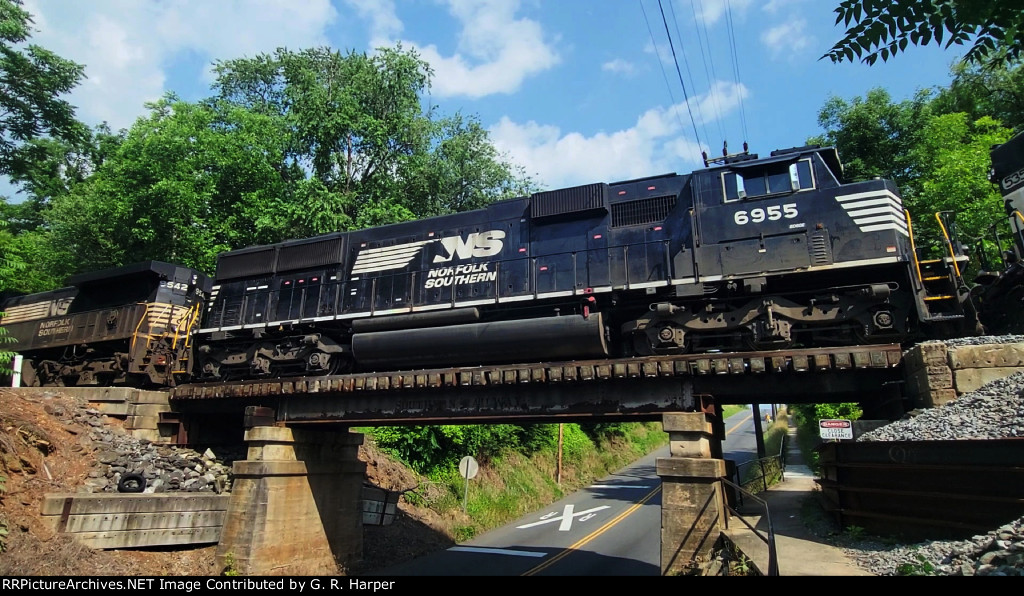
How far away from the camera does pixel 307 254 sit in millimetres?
16406

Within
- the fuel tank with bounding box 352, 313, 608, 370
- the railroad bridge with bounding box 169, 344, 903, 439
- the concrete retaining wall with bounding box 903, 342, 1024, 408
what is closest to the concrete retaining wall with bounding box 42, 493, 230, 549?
the railroad bridge with bounding box 169, 344, 903, 439

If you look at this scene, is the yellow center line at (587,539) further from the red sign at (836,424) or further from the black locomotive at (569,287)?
the red sign at (836,424)

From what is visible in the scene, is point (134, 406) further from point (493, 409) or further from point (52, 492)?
point (493, 409)

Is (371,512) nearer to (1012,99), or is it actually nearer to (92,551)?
(92,551)

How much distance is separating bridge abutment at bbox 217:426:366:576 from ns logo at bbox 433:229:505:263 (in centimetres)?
611

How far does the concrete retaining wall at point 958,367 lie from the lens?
8.30 m

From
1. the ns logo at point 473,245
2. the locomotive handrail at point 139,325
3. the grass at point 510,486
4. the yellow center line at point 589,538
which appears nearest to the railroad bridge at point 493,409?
the locomotive handrail at point 139,325

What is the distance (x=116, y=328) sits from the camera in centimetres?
1773

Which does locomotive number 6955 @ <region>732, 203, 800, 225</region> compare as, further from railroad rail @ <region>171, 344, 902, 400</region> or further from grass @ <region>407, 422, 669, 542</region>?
grass @ <region>407, 422, 669, 542</region>

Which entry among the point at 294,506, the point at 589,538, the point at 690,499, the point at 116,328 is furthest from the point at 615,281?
the point at 116,328

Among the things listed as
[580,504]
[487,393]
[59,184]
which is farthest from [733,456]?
[59,184]

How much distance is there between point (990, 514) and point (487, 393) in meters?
8.47

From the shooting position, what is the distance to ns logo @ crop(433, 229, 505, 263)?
1398 cm

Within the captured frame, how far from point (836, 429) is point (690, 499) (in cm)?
319
